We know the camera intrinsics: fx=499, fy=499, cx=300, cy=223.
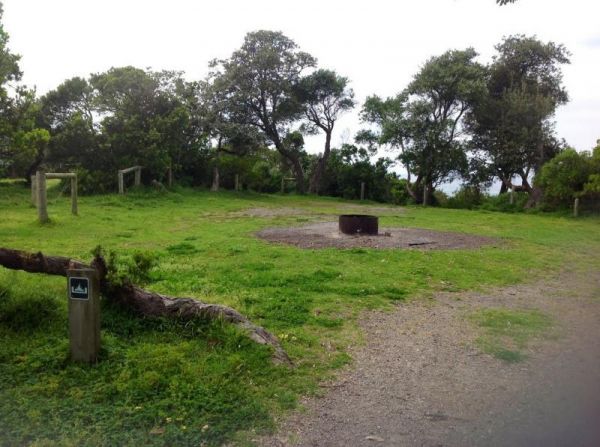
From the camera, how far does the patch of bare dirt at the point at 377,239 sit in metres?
9.05

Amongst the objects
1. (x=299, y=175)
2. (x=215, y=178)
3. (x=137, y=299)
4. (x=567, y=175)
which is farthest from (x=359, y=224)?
(x=299, y=175)

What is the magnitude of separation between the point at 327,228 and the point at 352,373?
8022mm

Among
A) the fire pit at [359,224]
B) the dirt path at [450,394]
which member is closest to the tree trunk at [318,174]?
the fire pit at [359,224]

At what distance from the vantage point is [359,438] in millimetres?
2676

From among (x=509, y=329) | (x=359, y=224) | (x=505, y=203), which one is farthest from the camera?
(x=505, y=203)

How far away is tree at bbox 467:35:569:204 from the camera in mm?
20453

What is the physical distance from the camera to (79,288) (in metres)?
3.21

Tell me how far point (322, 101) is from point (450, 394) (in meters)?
23.1

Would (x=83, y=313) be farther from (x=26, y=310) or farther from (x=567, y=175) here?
(x=567, y=175)

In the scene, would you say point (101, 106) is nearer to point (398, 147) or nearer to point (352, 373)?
point (398, 147)

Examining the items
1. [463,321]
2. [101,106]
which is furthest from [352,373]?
[101,106]

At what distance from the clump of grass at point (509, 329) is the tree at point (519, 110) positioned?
16.8 metres

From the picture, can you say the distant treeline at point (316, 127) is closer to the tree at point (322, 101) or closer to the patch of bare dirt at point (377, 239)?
the tree at point (322, 101)

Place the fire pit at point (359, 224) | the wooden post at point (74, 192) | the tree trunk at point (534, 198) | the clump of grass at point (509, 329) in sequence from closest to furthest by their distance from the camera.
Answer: the clump of grass at point (509, 329), the fire pit at point (359, 224), the wooden post at point (74, 192), the tree trunk at point (534, 198)
